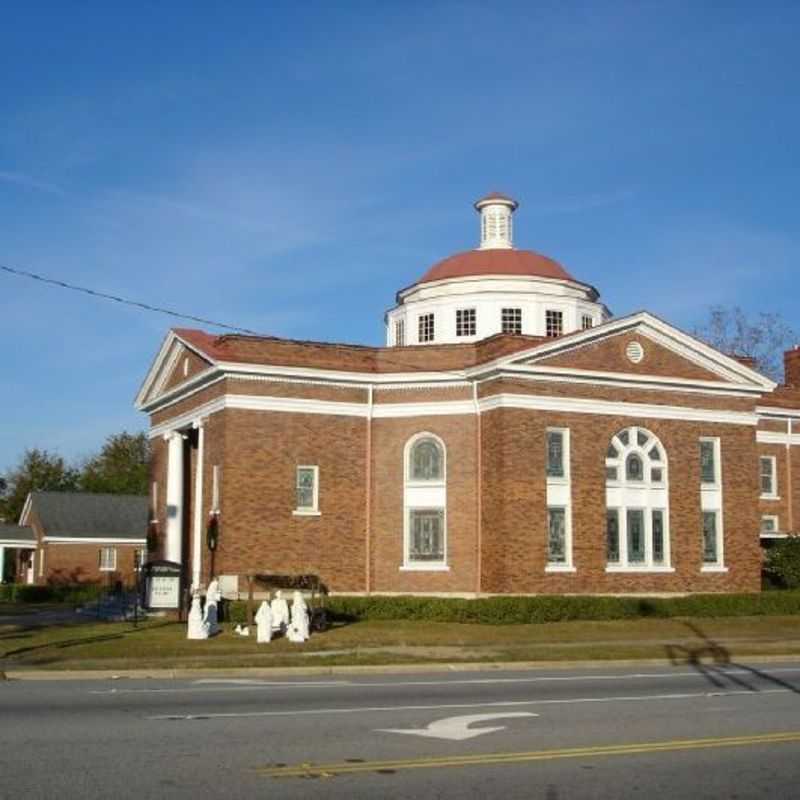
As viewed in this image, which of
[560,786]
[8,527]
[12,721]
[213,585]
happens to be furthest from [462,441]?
[8,527]

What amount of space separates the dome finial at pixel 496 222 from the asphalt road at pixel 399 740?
32328mm

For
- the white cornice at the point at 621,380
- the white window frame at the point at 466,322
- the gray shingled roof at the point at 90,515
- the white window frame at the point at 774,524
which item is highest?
the white window frame at the point at 466,322

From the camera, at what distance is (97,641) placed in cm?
2864

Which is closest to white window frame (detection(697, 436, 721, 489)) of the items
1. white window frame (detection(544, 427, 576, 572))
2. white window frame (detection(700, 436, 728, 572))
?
white window frame (detection(700, 436, 728, 572))

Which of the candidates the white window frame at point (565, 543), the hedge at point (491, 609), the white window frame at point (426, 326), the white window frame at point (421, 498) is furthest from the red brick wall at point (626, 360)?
the white window frame at point (426, 326)

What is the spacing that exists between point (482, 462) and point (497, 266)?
10697 mm

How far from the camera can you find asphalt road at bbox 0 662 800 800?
397 inches

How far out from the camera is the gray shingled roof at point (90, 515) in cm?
7275

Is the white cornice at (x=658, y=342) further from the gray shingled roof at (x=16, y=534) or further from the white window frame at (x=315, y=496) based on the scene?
the gray shingled roof at (x=16, y=534)

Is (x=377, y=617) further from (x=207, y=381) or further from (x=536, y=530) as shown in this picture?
(x=207, y=381)

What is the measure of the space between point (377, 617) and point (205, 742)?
2285 cm

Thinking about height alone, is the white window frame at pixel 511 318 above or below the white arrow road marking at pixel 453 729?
above

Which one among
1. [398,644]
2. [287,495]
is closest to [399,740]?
[398,644]

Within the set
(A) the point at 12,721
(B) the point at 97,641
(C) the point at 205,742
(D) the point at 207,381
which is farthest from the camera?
(D) the point at 207,381
